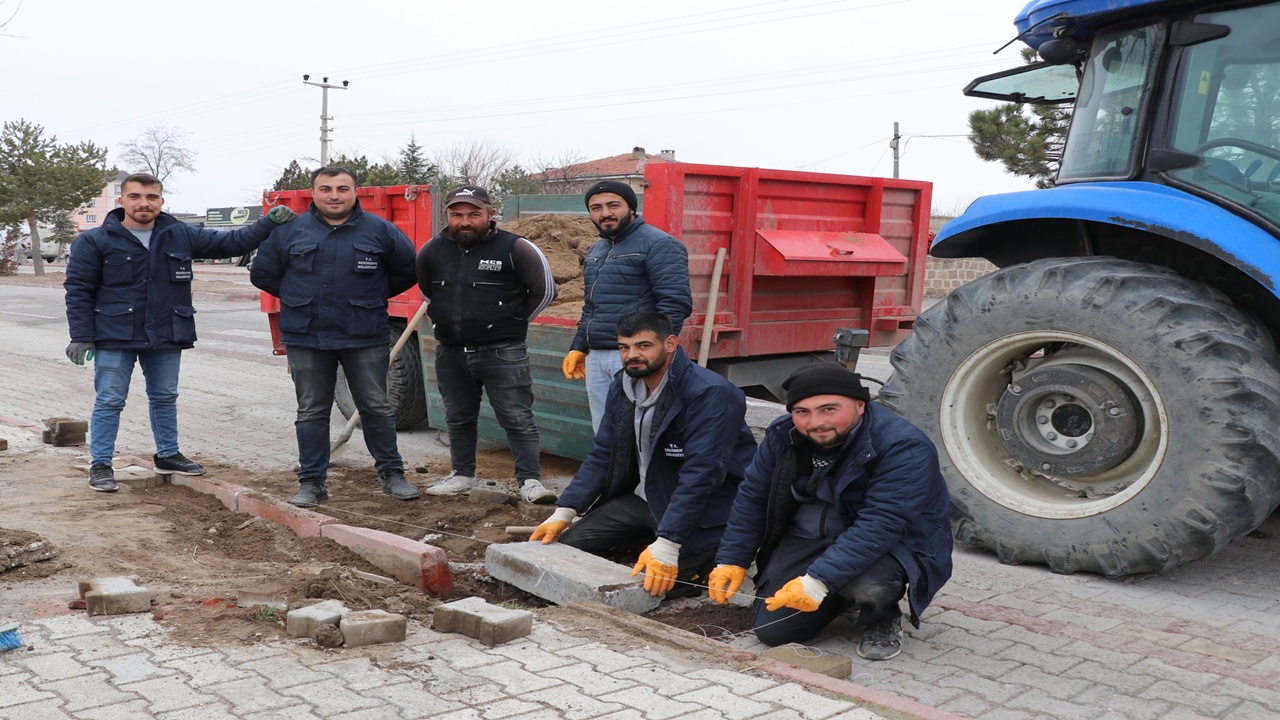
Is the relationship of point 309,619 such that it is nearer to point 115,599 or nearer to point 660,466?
point 115,599

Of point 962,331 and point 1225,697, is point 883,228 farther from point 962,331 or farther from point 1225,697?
point 1225,697

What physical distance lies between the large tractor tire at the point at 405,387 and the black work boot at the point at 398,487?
1.98 meters

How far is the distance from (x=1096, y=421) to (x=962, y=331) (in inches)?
28.2

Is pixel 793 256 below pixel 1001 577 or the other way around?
the other way around

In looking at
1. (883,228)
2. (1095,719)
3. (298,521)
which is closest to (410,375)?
(298,521)

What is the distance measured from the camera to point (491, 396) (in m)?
6.17

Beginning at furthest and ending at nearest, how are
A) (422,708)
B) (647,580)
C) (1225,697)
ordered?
(647,580) → (1225,697) → (422,708)

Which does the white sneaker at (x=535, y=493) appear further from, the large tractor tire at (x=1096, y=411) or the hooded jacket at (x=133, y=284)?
the hooded jacket at (x=133, y=284)

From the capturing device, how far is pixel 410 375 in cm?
812

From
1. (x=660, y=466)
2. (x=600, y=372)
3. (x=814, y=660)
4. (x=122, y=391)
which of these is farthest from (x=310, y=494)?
(x=814, y=660)

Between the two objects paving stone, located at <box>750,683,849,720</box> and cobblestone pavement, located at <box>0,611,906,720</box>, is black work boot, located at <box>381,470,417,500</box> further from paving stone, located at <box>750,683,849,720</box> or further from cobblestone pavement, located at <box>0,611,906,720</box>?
paving stone, located at <box>750,683,849,720</box>

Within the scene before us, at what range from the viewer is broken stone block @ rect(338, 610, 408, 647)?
352 centimetres

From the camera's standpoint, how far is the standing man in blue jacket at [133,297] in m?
5.96

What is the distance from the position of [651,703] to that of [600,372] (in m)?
2.76
